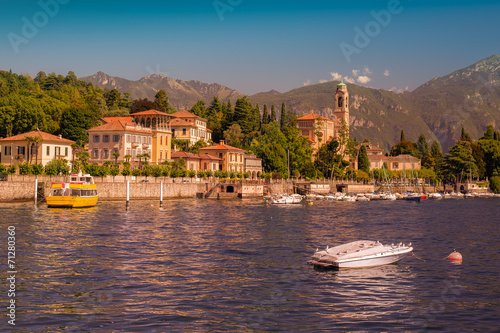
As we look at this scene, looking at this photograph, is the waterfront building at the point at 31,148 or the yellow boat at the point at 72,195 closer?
the yellow boat at the point at 72,195

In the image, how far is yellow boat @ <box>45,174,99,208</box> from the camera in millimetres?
63906

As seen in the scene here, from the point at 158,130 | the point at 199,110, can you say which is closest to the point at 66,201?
the point at 158,130

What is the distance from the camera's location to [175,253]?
33188 millimetres

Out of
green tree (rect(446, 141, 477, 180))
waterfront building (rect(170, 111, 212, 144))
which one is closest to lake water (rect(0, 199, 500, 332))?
waterfront building (rect(170, 111, 212, 144))

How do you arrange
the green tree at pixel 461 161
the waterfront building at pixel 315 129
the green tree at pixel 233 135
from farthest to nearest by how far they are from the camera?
the waterfront building at pixel 315 129 < the green tree at pixel 461 161 < the green tree at pixel 233 135

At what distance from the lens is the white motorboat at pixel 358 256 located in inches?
1093

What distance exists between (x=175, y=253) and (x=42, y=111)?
9480 centimetres

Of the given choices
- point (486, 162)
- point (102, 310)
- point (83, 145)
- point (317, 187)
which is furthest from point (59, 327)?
point (486, 162)

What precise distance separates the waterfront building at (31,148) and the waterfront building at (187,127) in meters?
41.4

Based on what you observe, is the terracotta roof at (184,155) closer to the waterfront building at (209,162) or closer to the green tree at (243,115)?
the waterfront building at (209,162)

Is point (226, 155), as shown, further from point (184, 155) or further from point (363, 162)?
point (363, 162)

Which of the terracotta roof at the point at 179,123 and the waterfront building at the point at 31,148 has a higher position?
the terracotta roof at the point at 179,123

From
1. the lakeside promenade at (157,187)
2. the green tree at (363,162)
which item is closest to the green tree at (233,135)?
the lakeside promenade at (157,187)

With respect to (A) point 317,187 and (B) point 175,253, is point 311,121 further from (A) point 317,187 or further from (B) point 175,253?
(B) point 175,253
